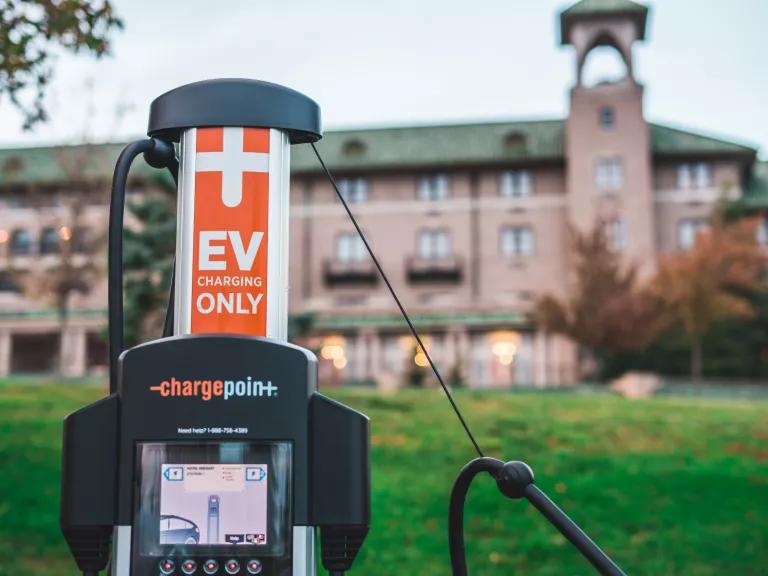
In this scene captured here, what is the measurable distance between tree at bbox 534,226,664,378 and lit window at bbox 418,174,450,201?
55.1 feet

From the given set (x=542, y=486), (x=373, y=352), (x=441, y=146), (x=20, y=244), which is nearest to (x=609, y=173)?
(x=441, y=146)

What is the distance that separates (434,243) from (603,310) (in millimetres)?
18250

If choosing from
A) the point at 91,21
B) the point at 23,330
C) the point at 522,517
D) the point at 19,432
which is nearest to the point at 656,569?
the point at 522,517

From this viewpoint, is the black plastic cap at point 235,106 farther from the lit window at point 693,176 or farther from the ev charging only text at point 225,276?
the lit window at point 693,176

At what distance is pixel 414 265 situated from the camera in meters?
49.3

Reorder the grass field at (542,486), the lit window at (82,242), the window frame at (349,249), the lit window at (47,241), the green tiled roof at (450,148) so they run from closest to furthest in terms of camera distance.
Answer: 1. the grass field at (542,486)
2. the lit window at (82,242)
3. the green tiled roof at (450,148)
4. the window frame at (349,249)
5. the lit window at (47,241)

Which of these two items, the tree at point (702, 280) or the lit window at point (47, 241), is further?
the lit window at point (47, 241)

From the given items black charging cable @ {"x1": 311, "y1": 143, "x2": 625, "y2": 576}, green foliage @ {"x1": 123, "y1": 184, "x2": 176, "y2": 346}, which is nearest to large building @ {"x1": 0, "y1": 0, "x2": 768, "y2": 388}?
green foliage @ {"x1": 123, "y1": 184, "x2": 176, "y2": 346}

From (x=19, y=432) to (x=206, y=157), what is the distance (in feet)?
40.3

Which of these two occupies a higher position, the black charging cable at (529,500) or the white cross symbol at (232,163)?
the white cross symbol at (232,163)

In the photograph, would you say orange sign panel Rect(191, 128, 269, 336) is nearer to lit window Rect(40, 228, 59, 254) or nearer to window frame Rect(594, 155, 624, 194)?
window frame Rect(594, 155, 624, 194)

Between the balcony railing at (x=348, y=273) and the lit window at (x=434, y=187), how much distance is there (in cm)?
459

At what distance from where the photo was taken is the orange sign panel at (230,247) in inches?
114

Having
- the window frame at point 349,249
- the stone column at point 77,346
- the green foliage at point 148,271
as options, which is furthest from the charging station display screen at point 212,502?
the stone column at point 77,346
